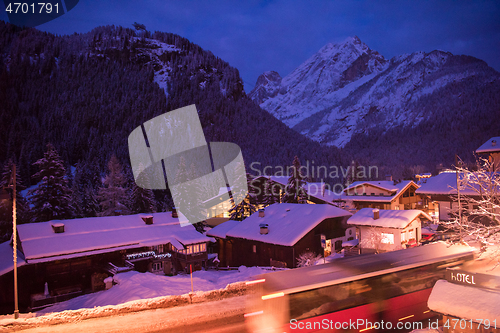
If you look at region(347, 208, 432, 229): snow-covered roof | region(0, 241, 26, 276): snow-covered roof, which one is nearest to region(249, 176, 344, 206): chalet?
region(347, 208, 432, 229): snow-covered roof

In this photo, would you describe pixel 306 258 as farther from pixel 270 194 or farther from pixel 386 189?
pixel 386 189

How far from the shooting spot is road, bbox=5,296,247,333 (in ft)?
29.0

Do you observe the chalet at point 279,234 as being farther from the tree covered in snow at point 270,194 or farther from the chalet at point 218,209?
the chalet at point 218,209

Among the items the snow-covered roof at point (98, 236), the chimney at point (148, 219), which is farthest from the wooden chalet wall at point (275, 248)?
the chimney at point (148, 219)

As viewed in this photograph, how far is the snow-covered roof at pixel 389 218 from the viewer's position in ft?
88.5

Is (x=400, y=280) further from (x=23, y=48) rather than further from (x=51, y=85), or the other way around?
(x=23, y=48)

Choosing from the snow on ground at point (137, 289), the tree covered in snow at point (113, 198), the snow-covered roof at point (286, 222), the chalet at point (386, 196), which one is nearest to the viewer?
the snow on ground at point (137, 289)

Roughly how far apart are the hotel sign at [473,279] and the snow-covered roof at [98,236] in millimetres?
25319

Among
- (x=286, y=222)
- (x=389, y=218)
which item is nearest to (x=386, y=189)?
(x=389, y=218)

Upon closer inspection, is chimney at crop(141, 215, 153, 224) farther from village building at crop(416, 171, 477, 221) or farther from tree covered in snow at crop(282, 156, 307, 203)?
village building at crop(416, 171, 477, 221)

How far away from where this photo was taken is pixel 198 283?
19484 mm

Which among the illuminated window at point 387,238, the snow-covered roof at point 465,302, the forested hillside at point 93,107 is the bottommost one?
the illuminated window at point 387,238

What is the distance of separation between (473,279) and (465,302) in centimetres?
86

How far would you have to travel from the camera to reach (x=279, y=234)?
100 feet
